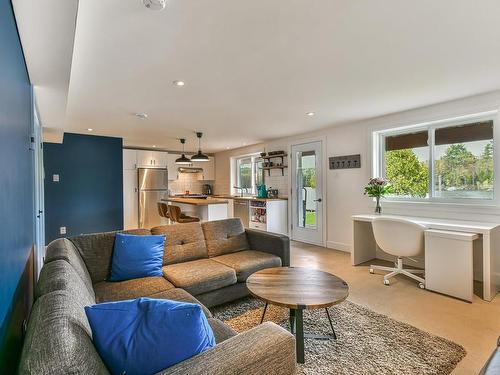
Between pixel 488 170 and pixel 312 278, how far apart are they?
285 cm

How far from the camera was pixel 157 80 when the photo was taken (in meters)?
2.71

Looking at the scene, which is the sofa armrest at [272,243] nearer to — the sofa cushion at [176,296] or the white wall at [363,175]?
the sofa cushion at [176,296]

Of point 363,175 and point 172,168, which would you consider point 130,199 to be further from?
point 363,175

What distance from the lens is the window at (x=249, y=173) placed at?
7.10 metres

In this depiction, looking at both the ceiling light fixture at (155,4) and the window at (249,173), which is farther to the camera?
the window at (249,173)

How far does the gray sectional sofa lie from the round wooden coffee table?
1.35 feet

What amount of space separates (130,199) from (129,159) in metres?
0.96

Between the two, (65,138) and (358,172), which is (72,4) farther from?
(65,138)

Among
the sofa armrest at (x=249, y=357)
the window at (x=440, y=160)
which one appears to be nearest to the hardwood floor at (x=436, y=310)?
the window at (x=440, y=160)

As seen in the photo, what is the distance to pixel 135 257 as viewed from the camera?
7.66 ft

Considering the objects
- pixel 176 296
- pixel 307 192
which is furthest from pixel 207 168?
pixel 176 296

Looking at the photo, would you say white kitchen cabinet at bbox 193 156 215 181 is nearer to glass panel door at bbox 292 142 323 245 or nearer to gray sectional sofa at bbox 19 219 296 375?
glass panel door at bbox 292 142 323 245

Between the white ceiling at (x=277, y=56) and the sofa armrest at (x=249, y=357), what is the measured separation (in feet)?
5.76

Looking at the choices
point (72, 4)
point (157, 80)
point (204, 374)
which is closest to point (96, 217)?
point (157, 80)
